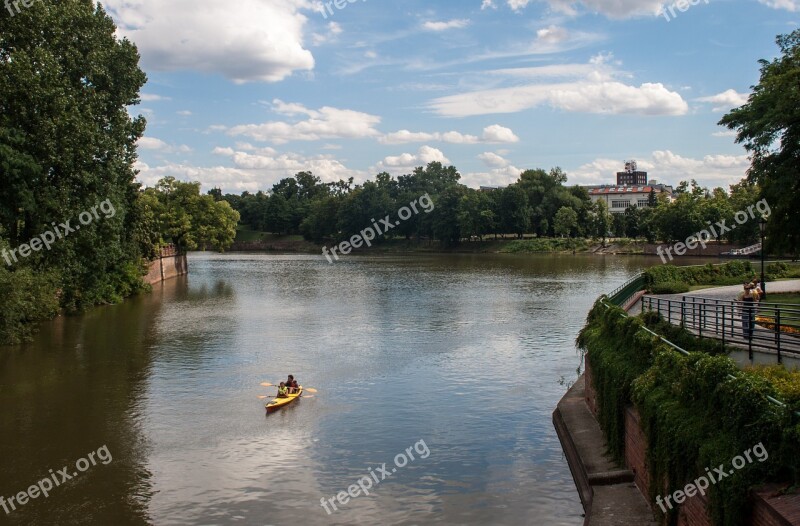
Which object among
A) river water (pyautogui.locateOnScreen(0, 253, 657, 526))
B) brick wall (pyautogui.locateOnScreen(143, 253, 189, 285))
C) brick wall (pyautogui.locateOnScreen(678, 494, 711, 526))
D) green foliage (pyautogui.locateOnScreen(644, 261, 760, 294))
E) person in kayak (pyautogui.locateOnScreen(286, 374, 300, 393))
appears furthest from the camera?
brick wall (pyautogui.locateOnScreen(143, 253, 189, 285))

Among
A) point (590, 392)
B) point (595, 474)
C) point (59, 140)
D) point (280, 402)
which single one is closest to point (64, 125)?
point (59, 140)

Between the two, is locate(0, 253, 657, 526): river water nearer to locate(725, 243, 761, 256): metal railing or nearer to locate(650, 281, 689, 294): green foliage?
locate(650, 281, 689, 294): green foliage

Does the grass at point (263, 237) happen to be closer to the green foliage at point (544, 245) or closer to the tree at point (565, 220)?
the green foliage at point (544, 245)

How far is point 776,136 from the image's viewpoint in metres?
28.8

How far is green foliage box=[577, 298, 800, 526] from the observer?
9.90 metres

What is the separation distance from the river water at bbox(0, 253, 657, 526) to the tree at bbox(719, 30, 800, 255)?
10.7 m

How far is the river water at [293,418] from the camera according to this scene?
17.5 meters

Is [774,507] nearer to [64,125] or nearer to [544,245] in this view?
[64,125]

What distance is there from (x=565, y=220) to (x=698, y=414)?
126 m

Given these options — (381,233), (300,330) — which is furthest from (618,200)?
(300,330)

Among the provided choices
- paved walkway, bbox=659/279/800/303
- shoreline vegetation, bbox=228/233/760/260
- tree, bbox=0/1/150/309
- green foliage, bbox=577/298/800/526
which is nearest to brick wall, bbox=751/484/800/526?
green foliage, bbox=577/298/800/526

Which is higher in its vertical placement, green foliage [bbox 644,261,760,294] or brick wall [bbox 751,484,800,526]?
green foliage [bbox 644,261,760,294]

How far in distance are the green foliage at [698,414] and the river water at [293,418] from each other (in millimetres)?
3308

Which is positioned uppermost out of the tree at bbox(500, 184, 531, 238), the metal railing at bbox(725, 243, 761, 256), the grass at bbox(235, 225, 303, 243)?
the tree at bbox(500, 184, 531, 238)
